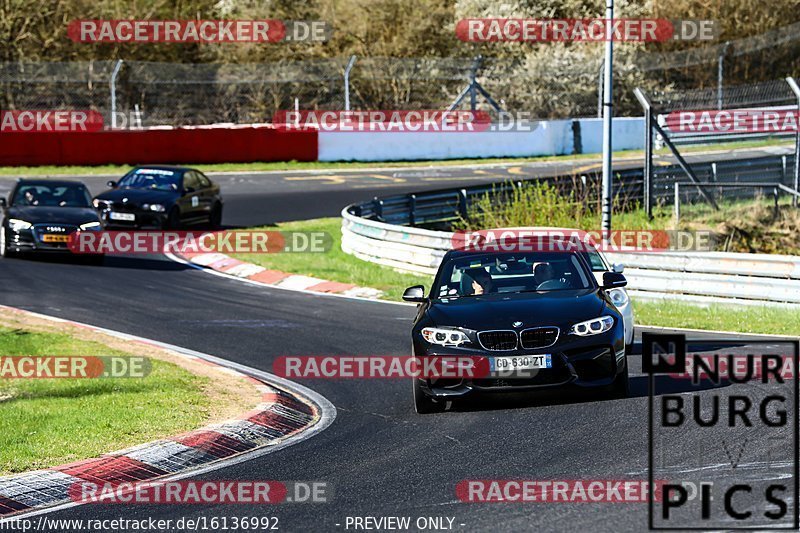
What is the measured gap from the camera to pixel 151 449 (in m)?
9.48

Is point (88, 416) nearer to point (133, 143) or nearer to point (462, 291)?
point (462, 291)

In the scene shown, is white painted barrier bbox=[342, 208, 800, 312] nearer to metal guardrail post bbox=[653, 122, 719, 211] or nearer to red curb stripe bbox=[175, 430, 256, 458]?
metal guardrail post bbox=[653, 122, 719, 211]

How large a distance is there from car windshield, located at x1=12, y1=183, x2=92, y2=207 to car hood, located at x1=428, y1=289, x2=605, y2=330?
44.6 feet

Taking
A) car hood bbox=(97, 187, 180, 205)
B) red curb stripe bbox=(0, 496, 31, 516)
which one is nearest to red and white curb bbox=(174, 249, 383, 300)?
car hood bbox=(97, 187, 180, 205)

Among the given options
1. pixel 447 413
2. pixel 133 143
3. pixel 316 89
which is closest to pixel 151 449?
pixel 447 413

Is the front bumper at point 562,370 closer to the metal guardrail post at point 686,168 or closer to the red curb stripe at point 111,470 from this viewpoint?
the red curb stripe at point 111,470

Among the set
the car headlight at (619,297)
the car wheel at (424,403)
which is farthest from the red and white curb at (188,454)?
the car headlight at (619,297)

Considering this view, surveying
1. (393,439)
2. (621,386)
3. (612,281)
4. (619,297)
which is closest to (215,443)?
(393,439)

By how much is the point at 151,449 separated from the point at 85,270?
42.7 feet

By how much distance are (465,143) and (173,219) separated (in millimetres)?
17653

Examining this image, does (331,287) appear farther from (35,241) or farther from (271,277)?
(35,241)

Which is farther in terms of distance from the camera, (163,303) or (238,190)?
(238,190)

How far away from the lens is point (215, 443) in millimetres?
9773

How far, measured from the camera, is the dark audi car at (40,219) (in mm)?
22281
